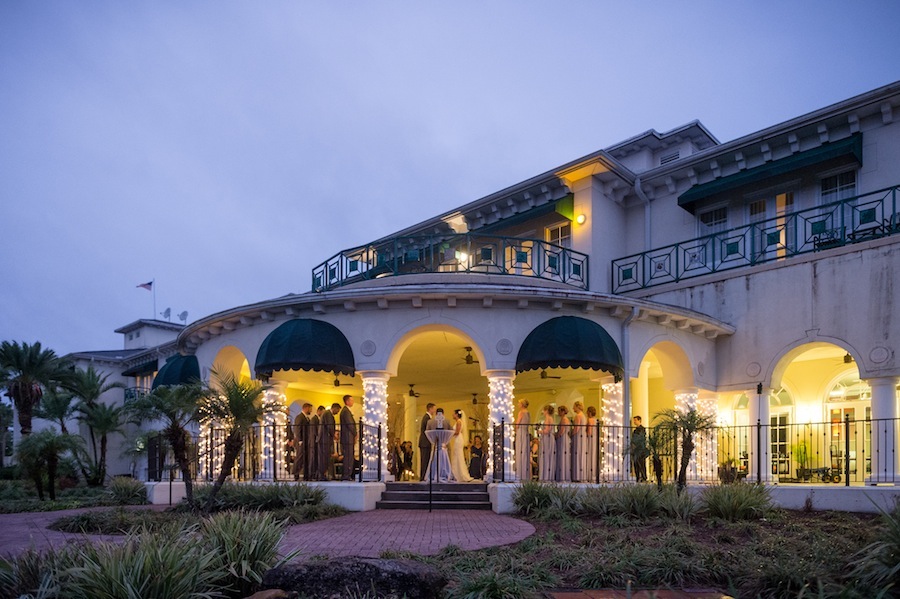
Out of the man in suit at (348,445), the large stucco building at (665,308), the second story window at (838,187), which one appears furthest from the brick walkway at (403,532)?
the second story window at (838,187)

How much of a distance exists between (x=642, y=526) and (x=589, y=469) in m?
5.09

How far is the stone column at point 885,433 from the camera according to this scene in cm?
1513

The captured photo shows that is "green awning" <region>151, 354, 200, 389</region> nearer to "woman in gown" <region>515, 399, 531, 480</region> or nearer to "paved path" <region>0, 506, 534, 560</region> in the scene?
"paved path" <region>0, 506, 534, 560</region>

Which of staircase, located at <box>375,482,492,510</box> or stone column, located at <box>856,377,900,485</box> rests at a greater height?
stone column, located at <box>856,377,900,485</box>

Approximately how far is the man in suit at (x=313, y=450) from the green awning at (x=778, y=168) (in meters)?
12.5

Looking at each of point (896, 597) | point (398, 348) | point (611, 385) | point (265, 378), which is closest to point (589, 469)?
point (611, 385)

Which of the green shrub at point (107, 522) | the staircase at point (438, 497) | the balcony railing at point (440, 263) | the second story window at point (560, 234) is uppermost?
the second story window at point (560, 234)

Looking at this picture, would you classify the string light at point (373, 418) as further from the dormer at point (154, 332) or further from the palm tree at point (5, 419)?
the palm tree at point (5, 419)

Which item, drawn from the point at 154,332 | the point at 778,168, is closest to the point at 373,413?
the point at 778,168

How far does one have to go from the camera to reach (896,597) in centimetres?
615

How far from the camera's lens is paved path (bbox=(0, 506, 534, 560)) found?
955 cm

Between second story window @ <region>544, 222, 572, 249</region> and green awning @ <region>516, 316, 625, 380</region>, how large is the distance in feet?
24.0

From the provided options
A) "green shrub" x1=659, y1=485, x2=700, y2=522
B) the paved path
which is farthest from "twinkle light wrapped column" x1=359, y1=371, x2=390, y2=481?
"green shrub" x1=659, y1=485, x2=700, y2=522

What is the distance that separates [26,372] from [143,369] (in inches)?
204
